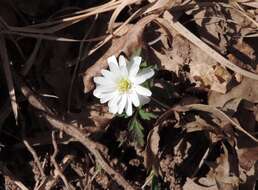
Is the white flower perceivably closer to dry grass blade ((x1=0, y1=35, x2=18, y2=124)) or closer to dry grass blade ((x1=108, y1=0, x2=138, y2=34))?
dry grass blade ((x1=108, y1=0, x2=138, y2=34))

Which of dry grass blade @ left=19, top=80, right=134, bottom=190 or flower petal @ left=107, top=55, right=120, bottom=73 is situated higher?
flower petal @ left=107, top=55, right=120, bottom=73

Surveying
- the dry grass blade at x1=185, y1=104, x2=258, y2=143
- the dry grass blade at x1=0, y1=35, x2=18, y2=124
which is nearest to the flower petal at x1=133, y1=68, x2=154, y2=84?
the dry grass blade at x1=185, y1=104, x2=258, y2=143

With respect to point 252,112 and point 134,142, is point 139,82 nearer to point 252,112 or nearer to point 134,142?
point 134,142

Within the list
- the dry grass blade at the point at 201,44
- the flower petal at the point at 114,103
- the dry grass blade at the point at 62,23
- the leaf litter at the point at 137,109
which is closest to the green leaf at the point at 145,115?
the leaf litter at the point at 137,109

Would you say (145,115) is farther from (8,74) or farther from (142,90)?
(8,74)

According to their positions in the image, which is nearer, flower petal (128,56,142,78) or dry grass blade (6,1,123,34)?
flower petal (128,56,142,78)

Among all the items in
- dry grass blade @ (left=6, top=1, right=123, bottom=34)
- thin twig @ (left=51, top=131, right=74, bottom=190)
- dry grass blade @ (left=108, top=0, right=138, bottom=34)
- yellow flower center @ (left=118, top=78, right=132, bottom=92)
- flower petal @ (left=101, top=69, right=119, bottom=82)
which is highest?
dry grass blade @ (left=6, top=1, right=123, bottom=34)

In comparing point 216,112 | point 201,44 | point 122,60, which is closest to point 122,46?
point 122,60
